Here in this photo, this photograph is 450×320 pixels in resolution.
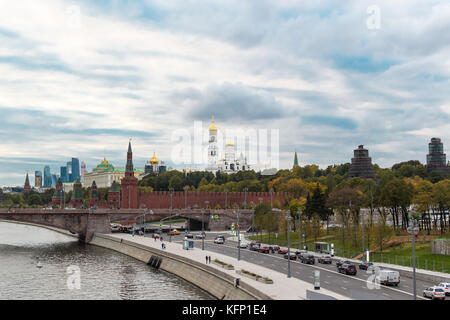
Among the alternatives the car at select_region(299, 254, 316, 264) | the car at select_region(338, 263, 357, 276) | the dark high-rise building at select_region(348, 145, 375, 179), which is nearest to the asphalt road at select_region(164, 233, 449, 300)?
the car at select_region(338, 263, 357, 276)

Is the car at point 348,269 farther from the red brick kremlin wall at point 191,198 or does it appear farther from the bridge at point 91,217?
the red brick kremlin wall at point 191,198

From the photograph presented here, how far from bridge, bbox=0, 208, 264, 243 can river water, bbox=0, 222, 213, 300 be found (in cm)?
1662

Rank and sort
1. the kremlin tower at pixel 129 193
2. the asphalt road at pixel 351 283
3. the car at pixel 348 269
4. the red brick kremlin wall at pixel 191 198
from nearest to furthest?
the asphalt road at pixel 351 283 < the car at pixel 348 269 < the kremlin tower at pixel 129 193 < the red brick kremlin wall at pixel 191 198

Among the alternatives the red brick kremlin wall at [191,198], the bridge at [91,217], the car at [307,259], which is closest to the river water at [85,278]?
the car at [307,259]

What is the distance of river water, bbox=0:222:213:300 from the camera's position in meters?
48.9

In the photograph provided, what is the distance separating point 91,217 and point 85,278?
179ft

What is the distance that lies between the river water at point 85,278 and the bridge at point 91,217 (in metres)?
16.6

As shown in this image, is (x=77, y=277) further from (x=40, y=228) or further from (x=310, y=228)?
(x=40, y=228)

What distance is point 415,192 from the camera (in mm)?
95500

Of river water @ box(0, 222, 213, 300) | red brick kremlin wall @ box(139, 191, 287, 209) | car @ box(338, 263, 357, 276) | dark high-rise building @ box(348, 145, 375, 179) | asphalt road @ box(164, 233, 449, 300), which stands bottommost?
river water @ box(0, 222, 213, 300)

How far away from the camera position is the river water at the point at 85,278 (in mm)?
48900

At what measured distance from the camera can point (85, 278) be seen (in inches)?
2313

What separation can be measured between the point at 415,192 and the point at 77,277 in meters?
62.6

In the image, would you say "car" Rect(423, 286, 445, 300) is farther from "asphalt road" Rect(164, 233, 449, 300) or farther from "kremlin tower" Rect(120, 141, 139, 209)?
"kremlin tower" Rect(120, 141, 139, 209)
